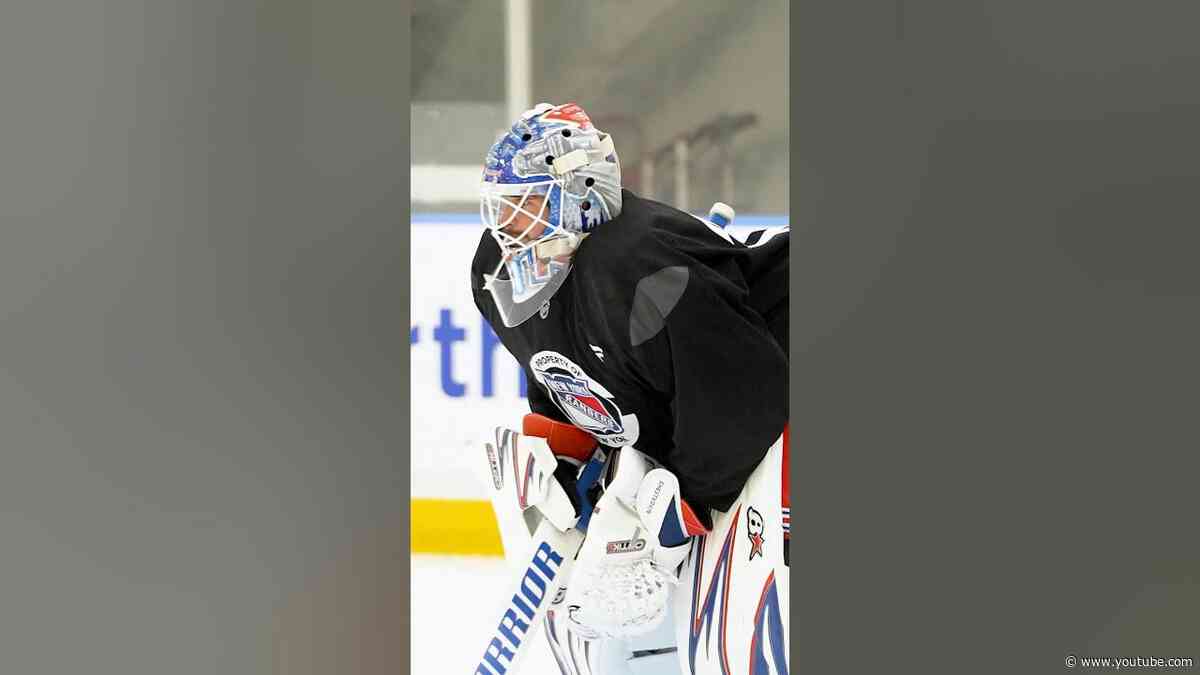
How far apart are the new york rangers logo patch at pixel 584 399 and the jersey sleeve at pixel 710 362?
10 centimetres

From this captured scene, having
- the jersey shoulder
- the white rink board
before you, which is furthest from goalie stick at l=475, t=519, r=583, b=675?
the white rink board

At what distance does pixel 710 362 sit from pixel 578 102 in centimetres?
173

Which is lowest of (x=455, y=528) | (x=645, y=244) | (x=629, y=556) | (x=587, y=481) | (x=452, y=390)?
(x=455, y=528)

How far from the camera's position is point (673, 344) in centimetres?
157

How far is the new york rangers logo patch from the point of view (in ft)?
5.63

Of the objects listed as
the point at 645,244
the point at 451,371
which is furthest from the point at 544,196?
the point at 451,371

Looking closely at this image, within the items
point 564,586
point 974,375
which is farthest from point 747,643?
point 974,375

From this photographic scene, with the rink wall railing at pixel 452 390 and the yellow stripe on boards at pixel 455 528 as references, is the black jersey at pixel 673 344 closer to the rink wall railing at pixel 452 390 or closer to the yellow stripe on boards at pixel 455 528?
the rink wall railing at pixel 452 390

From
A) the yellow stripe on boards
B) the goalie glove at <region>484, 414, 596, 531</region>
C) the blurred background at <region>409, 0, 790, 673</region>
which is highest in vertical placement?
the blurred background at <region>409, 0, 790, 673</region>

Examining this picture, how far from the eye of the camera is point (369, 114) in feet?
1.66

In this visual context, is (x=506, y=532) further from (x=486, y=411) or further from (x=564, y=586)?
(x=486, y=411)

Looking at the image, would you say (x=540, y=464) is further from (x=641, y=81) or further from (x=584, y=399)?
(x=641, y=81)

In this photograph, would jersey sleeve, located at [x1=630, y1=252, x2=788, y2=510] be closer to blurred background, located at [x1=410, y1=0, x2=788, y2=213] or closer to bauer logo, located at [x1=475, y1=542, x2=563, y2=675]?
bauer logo, located at [x1=475, y1=542, x2=563, y2=675]

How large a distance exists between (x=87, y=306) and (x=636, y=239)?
3.86 feet
